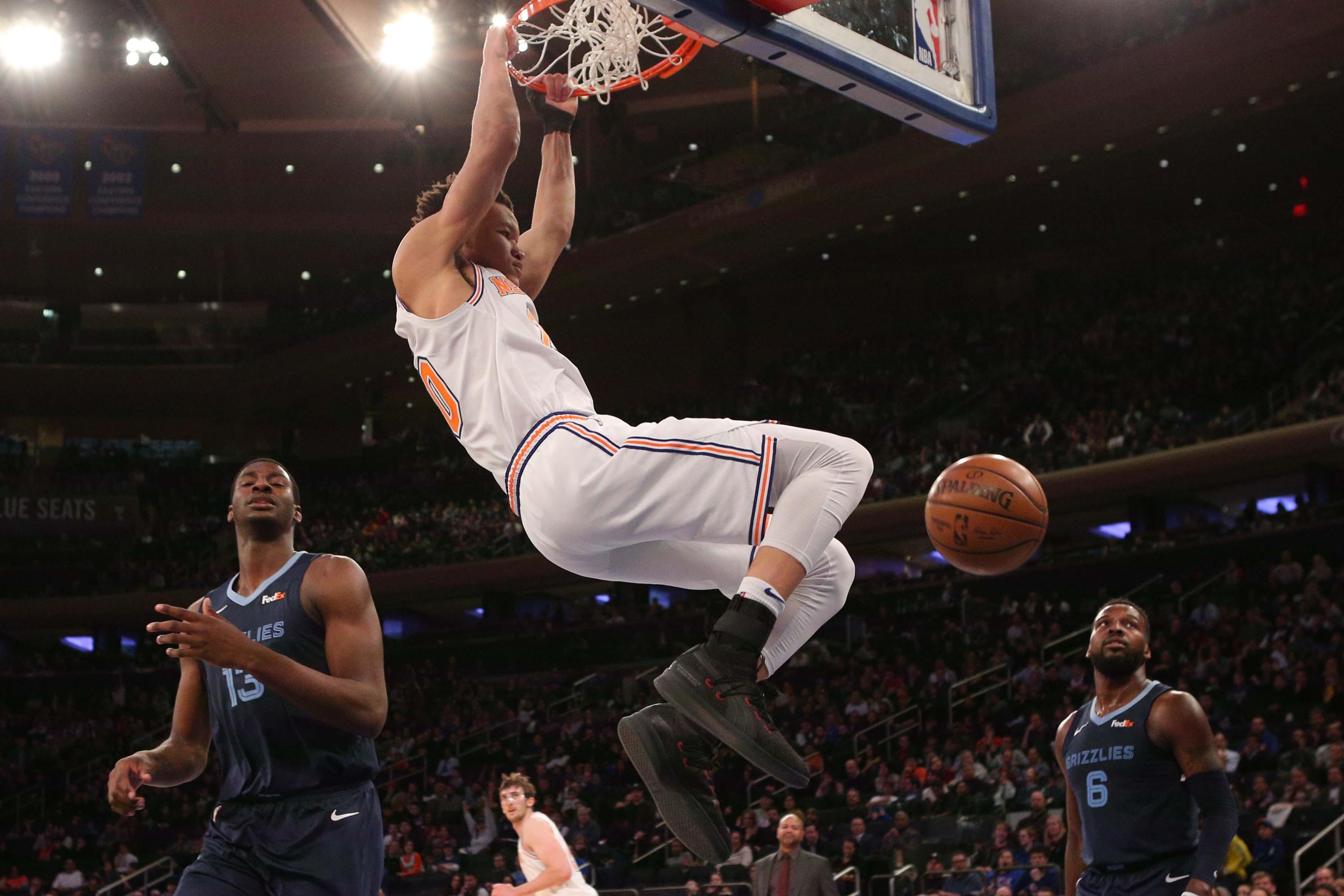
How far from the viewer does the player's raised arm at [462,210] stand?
13.2 feet

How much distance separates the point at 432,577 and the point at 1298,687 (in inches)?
676

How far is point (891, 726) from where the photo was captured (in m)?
17.7

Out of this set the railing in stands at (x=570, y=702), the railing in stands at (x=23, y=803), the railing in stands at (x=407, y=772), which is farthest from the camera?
the railing in stands at (x=23, y=803)

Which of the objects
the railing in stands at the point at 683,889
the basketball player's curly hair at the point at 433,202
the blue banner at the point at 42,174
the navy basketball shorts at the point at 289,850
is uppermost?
the blue banner at the point at 42,174

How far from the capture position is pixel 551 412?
392 cm

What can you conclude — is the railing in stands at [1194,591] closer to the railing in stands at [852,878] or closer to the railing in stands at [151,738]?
the railing in stands at [852,878]

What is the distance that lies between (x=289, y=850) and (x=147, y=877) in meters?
16.3

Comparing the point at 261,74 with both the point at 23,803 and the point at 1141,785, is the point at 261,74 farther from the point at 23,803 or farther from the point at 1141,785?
the point at 1141,785

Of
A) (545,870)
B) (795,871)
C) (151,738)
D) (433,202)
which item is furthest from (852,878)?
(151,738)

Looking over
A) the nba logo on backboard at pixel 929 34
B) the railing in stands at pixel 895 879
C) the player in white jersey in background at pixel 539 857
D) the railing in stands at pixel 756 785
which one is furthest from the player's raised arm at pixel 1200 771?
the railing in stands at pixel 756 785

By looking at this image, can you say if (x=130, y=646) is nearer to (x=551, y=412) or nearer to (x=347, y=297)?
(x=347, y=297)

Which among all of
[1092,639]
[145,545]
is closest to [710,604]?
[145,545]

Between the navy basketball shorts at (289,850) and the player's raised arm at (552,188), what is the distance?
1.86m

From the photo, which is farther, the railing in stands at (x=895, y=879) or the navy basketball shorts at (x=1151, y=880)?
the railing in stands at (x=895, y=879)
